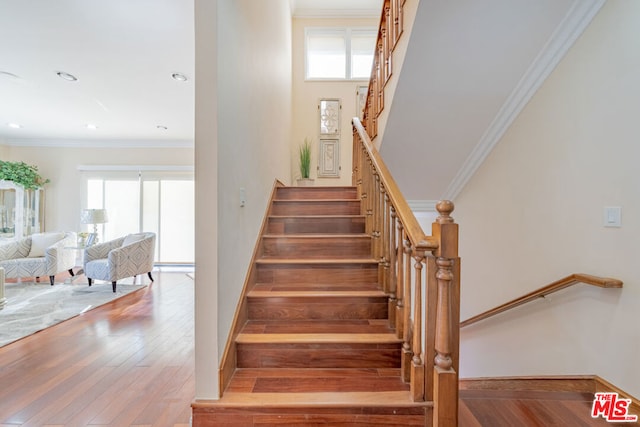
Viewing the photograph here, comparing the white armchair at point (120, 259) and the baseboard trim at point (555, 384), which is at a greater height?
the white armchair at point (120, 259)

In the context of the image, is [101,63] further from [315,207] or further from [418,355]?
[418,355]

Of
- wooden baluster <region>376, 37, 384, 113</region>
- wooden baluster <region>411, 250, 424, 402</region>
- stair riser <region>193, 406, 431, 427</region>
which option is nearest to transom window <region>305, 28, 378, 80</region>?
wooden baluster <region>376, 37, 384, 113</region>

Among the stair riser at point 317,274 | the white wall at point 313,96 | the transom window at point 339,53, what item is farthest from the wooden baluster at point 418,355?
the transom window at point 339,53

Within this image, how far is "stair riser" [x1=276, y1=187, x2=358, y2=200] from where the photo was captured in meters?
3.46

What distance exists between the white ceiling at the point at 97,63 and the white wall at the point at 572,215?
2903mm

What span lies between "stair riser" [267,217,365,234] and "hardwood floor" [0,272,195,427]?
1318mm

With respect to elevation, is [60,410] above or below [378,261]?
below

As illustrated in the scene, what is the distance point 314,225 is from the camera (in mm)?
2896

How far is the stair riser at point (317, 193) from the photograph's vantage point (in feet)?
11.3

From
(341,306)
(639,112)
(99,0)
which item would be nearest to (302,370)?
(341,306)

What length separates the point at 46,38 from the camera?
266 centimetres

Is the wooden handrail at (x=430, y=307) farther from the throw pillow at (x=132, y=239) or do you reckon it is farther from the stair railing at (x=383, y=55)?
the throw pillow at (x=132, y=239)

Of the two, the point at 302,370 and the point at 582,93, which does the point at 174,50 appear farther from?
the point at 582,93

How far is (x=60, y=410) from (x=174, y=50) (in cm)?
307
